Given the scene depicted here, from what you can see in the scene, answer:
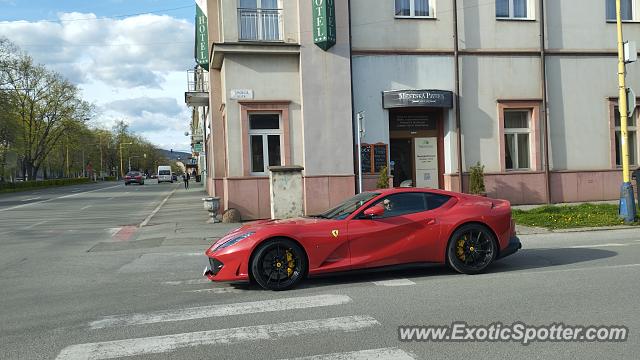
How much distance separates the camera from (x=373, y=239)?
7285 mm

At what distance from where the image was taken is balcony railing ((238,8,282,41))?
16.9m

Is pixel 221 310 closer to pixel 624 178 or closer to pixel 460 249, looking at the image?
pixel 460 249

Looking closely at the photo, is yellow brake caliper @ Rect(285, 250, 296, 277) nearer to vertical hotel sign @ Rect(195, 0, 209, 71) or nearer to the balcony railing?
the balcony railing

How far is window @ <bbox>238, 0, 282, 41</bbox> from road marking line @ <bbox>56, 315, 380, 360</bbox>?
42.5ft

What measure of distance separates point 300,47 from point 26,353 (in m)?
13.3

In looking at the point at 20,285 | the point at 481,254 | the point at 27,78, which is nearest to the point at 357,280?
the point at 481,254

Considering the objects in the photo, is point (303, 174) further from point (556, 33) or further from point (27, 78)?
point (27, 78)

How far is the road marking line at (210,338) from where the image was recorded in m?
4.71

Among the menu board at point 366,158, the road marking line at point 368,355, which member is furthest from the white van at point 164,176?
the road marking line at point 368,355

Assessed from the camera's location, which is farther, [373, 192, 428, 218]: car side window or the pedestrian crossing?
[373, 192, 428, 218]: car side window

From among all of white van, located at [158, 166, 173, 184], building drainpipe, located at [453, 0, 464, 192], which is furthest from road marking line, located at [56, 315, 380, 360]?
white van, located at [158, 166, 173, 184]

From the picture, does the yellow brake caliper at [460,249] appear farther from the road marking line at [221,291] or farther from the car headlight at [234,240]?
the road marking line at [221,291]

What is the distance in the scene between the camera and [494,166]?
18.4 metres

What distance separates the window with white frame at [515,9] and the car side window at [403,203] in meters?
13.0
